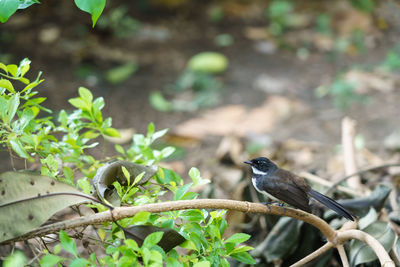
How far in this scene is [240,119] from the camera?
5059mm

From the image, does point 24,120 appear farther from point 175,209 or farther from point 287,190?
point 287,190

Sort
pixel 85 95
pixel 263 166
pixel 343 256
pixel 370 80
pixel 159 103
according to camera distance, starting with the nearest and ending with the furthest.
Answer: pixel 85 95
pixel 343 256
pixel 263 166
pixel 159 103
pixel 370 80

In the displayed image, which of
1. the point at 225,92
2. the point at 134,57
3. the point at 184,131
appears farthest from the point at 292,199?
the point at 134,57

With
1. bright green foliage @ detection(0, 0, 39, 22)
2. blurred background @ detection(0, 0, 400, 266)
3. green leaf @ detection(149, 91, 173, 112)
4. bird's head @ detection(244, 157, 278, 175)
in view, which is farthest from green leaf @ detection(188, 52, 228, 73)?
bright green foliage @ detection(0, 0, 39, 22)

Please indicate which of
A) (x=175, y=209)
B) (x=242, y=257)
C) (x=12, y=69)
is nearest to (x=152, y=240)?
(x=175, y=209)

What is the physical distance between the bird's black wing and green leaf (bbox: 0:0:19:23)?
129cm

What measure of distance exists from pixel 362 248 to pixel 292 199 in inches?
17.7

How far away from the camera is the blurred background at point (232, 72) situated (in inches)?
176

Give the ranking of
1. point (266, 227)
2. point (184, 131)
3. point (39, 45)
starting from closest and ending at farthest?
point (266, 227) → point (184, 131) → point (39, 45)

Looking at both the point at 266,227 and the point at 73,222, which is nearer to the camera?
the point at 73,222

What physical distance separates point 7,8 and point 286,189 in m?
1.34

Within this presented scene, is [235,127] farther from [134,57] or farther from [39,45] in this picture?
[39,45]

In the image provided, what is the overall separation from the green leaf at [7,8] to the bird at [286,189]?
4.24ft

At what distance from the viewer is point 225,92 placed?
18.4ft
